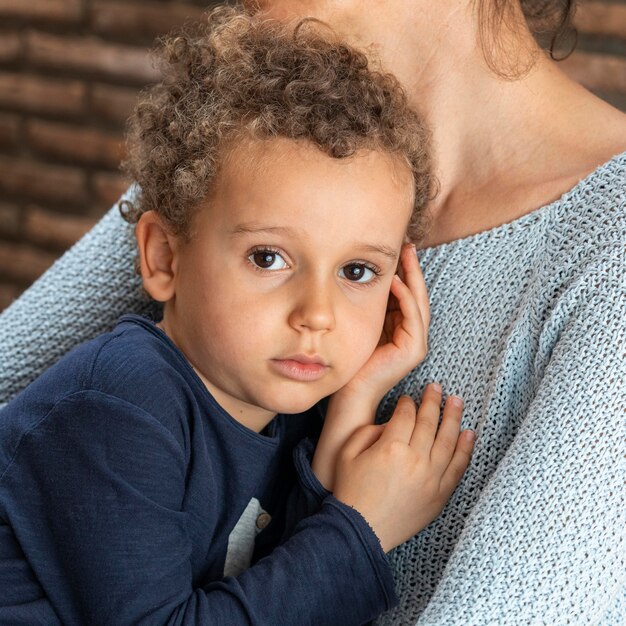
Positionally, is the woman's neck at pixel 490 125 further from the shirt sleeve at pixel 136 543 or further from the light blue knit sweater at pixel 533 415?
the shirt sleeve at pixel 136 543

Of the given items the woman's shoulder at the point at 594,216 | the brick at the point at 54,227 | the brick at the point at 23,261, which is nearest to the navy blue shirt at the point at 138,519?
the woman's shoulder at the point at 594,216

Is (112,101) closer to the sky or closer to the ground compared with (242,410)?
closer to the ground

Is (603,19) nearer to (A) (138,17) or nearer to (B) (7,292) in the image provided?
(A) (138,17)

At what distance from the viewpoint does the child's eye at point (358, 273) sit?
36.8 inches

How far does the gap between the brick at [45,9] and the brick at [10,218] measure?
1.64ft

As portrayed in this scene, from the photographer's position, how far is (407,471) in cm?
91

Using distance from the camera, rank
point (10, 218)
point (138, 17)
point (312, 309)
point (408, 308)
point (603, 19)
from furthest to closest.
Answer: point (10, 218), point (138, 17), point (603, 19), point (408, 308), point (312, 309)

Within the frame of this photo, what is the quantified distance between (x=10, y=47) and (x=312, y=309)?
1.86m

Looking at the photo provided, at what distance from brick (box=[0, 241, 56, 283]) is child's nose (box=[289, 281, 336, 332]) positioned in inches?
70.7

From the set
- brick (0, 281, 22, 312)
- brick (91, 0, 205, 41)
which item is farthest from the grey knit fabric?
brick (0, 281, 22, 312)

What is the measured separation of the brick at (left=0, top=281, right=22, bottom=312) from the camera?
2633 mm

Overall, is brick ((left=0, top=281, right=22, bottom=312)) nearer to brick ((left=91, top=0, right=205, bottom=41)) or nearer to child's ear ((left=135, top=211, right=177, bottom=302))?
brick ((left=91, top=0, right=205, bottom=41))

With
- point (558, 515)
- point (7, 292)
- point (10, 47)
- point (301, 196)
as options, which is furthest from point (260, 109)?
point (7, 292)

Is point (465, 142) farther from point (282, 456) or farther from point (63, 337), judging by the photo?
point (63, 337)
